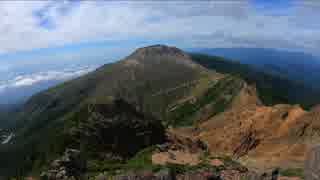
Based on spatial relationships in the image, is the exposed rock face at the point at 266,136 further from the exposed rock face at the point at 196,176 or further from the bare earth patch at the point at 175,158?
the exposed rock face at the point at 196,176

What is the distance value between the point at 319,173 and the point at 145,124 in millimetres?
76305

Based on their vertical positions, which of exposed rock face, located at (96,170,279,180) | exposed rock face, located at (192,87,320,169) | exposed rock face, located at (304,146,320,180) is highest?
exposed rock face, located at (304,146,320,180)

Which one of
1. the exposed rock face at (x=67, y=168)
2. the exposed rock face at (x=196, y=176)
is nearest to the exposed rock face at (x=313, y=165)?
the exposed rock face at (x=196, y=176)

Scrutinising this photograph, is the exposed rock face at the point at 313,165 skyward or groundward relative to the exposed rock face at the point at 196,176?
skyward

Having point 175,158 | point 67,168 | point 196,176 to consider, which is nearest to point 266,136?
point 175,158

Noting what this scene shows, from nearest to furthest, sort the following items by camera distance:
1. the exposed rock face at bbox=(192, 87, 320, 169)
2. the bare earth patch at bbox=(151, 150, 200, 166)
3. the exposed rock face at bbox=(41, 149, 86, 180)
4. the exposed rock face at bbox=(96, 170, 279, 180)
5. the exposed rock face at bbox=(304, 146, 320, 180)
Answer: the exposed rock face at bbox=(304, 146, 320, 180), the exposed rock face at bbox=(96, 170, 279, 180), the exposed rock face at bbox=(41, 149, 86, 180), the bare earth patch at bbox=(151, 150, 200, 166), the exposed rock face at bbox=(192, 87, 320, 169)

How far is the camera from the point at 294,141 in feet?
452

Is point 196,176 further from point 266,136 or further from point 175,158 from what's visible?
point 266,136

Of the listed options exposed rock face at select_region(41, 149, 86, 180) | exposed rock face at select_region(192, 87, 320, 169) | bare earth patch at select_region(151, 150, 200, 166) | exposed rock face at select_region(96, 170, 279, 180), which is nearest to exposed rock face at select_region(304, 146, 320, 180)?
exposed rock face at select_region(96, 170, 279, 180)

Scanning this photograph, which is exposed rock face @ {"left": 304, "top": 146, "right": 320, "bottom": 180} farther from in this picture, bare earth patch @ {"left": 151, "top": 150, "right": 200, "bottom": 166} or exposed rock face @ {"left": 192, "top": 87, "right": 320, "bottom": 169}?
exposed rock face @ {"left": 192, "top": 87, "right": 320, "bottom": 169}

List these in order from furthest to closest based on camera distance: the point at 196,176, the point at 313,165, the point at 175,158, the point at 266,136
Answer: the point at 266,136
the point at 175,158
the point at 196,176
the point at 313,165

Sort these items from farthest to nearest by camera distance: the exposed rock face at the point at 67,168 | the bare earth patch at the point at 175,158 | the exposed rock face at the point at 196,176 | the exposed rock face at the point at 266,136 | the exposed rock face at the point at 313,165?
the exposed rock face at the point at 266,136 < the bare earth patch at the point at 175,158 < the exposed rock face at the point at 67,168 < the exposed rock face at the point at 196,176 < the exposed rock face at the point at 313,165

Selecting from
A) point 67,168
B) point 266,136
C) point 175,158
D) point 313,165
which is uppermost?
point 313,165

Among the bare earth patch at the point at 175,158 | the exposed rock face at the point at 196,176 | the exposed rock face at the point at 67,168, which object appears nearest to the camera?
the exposed rock face at the point at 196,176
